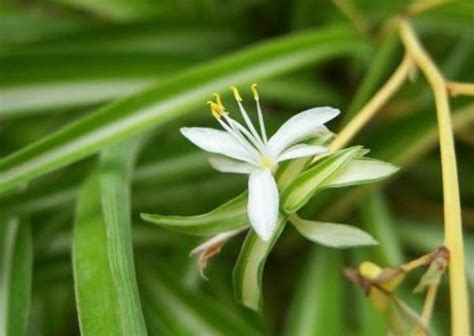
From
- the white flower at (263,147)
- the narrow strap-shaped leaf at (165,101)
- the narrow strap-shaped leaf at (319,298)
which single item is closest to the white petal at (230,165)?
the white flower at (263,147)

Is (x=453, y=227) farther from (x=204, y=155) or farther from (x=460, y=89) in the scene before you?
(x=204, y=155)

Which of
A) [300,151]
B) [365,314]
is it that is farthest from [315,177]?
[365,314]

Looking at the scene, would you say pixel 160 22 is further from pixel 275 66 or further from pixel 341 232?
pixel 341 232

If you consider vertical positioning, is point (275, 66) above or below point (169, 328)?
→ above

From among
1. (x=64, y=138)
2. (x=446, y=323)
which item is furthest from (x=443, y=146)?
(x=446, y=323)

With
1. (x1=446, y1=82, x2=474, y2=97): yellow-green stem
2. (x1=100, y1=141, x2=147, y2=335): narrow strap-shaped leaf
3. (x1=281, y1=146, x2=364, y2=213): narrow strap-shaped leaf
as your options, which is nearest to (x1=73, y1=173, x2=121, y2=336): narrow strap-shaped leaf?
(x1=100, y1=141, x2=147, y2=335): narrow strap-shaped leaf

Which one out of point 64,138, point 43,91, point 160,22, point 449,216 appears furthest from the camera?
point 160,22

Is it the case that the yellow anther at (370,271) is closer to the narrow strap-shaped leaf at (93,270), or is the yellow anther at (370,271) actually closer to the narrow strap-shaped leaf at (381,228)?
the narrow strap-shaped leaf at (93,270)
